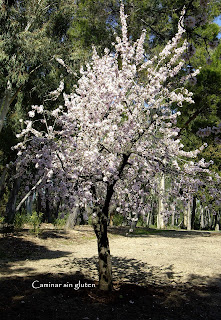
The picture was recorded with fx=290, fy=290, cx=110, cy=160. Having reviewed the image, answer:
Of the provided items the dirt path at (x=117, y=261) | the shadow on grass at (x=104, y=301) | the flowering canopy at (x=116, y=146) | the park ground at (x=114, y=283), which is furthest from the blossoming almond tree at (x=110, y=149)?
the dirt path at (x=117, y=261)

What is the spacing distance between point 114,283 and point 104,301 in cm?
116

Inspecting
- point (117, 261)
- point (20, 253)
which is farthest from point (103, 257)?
point (20, 253)

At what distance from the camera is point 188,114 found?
1488 cm

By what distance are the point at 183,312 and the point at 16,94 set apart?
11.7 metres

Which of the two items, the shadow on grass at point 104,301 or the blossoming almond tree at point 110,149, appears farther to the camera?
the blossoming almond tree at point 110,149

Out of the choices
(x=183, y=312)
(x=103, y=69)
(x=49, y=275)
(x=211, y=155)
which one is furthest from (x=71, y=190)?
(x=211, y=155)

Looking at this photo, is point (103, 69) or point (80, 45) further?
point (80, 45)

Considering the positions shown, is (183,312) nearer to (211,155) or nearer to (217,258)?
(217,258)

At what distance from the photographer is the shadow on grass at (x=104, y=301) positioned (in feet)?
13.1

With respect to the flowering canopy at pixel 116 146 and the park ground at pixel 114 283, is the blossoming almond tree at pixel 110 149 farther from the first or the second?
the park ground at pixel 114 283

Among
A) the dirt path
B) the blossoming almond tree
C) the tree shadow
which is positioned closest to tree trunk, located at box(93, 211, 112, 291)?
the blossoming almond tree

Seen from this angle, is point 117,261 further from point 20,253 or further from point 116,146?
point 116,146

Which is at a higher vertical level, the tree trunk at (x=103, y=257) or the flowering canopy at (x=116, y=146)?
the flowering canopy at (x=116, y=146)

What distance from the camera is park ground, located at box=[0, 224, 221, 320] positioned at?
412cm
